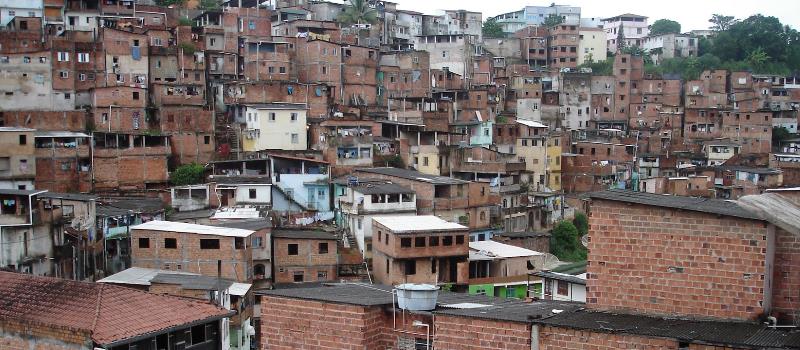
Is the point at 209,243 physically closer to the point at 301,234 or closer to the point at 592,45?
the point at 301,234

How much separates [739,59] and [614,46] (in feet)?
46.6

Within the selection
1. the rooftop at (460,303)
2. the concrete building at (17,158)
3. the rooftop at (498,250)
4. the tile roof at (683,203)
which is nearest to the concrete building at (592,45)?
the rooftop at (498,250)

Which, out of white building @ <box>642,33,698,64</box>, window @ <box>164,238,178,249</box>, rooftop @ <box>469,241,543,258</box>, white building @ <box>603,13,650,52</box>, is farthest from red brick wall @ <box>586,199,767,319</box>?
white building @ <box>603,13,650,52</box>

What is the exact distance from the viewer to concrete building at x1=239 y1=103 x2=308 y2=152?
4116 centimetres

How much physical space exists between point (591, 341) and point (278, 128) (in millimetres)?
30406

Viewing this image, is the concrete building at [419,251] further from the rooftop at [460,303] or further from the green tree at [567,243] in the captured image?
the rooftop at [460,303]

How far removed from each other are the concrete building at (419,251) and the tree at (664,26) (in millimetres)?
62111

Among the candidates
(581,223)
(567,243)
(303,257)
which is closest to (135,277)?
(303,257)

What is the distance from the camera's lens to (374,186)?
118ft

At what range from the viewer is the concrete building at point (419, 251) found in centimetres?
3153

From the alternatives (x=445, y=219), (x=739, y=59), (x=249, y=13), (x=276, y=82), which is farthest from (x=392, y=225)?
(x=739, y=59)

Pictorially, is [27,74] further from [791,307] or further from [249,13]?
[791,307]

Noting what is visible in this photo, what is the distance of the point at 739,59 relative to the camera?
7231 centimetres

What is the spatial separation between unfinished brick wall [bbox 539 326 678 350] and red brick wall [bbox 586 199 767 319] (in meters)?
1.27
